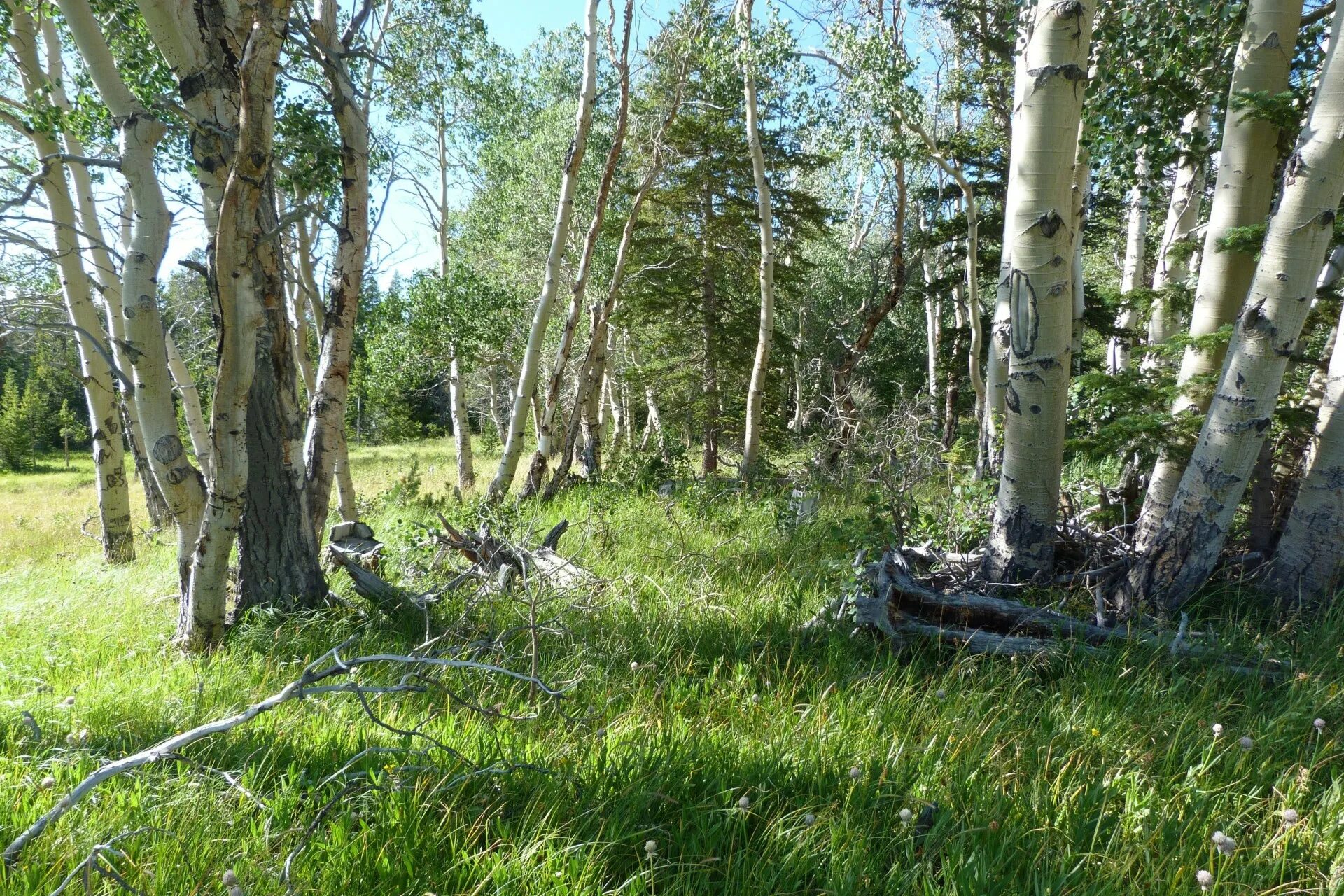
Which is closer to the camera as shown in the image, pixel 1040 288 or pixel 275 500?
pixel 1040 288

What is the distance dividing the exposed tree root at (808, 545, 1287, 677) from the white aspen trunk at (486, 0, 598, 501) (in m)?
4.75

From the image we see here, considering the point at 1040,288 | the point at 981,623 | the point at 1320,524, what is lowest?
the point at 981,623

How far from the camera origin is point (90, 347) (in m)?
7.01

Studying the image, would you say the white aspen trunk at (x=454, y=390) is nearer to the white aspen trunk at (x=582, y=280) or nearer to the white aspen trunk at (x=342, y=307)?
the white aspen trunk at (x=582, y=280)

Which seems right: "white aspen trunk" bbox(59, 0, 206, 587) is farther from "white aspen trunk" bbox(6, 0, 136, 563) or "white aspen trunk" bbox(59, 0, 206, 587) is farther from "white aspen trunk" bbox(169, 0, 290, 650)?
"white aspen trunk" bbox(6, 0, 136, 563)

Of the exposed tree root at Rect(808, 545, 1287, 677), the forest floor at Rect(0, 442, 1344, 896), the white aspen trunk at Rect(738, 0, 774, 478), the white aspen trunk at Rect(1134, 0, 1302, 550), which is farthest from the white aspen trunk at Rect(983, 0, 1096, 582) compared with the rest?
the white aspen trunk at Rect(738, 0, 774, 478)

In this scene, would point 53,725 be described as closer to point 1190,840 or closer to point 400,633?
point 400,633

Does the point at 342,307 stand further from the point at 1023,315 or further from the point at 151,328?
the point at 1023,315

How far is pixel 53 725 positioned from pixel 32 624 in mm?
2130

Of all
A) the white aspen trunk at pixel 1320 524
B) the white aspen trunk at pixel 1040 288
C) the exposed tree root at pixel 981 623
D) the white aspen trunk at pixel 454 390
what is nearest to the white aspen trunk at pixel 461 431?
the white aspen trunk at pixel 454 390

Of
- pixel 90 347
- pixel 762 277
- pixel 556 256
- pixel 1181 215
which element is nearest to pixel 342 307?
pixel 556 256

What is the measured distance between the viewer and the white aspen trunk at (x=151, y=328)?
159 inches

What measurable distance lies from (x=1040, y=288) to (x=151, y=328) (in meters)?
4.79

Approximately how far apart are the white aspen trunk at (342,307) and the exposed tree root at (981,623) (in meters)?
3.37
